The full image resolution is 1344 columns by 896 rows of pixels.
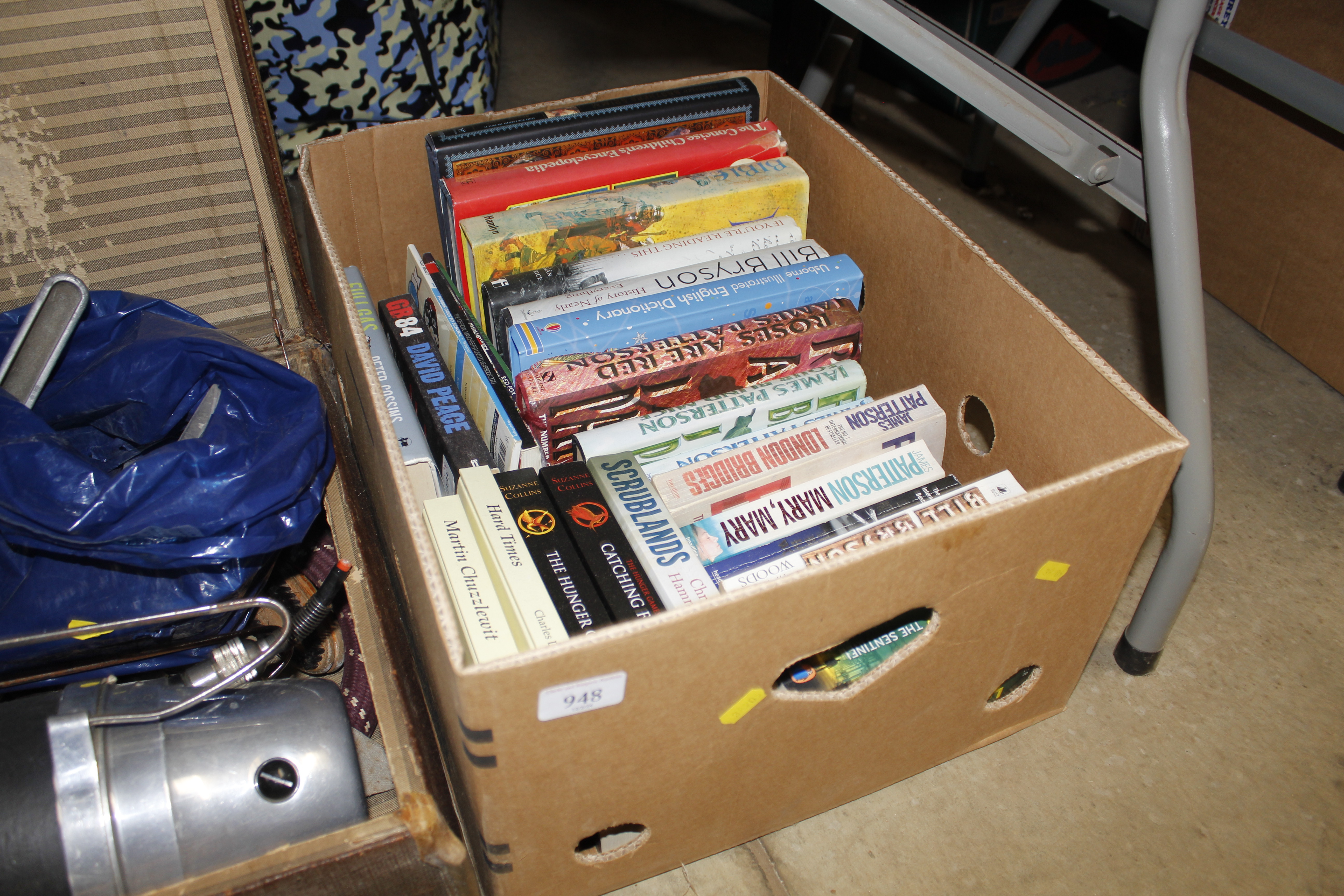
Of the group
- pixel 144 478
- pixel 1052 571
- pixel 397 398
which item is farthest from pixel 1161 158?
pixel 144 478

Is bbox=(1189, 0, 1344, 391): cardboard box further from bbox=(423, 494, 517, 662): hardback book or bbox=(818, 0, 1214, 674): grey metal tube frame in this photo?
bbox=(423, 494, 517, 662): hardback book

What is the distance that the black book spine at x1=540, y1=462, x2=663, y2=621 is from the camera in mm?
731

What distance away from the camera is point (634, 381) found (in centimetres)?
86

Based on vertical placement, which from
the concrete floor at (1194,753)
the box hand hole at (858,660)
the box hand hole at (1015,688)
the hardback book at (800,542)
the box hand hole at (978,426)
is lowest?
the concrete floor at (1194,753)

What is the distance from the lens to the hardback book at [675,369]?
0.84 meters

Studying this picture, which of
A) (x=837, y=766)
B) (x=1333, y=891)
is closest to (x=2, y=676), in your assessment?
(x=837, y=766)

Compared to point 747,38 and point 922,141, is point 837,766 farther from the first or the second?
point 747,38

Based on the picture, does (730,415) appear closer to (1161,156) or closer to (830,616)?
(830,616)

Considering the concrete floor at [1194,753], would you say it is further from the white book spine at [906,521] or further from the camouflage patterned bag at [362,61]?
the camouflage patterned bag at [362,61]

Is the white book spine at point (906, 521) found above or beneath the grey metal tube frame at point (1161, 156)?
beneath

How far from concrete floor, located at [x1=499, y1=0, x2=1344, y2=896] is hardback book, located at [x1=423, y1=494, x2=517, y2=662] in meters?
0.34

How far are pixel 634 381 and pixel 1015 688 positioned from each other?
18.7 inches

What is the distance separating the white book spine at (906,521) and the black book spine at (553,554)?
0.11 metres

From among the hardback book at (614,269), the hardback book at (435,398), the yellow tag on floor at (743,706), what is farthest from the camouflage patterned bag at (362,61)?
the yellow tag on floor at (743,706)
